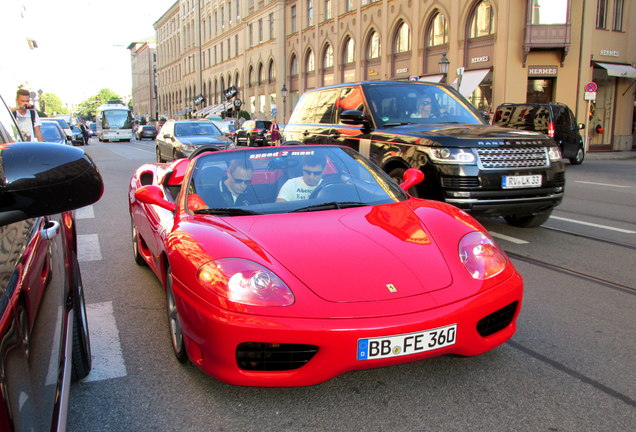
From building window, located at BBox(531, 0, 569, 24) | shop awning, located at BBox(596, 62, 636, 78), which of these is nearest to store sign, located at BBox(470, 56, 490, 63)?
building window, located at BBox(531, 0, 569, 24)

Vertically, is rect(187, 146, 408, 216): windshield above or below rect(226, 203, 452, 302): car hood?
above

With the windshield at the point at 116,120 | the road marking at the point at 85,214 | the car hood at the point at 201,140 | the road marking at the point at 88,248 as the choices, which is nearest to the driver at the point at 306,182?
the road marking at the point at 88,248

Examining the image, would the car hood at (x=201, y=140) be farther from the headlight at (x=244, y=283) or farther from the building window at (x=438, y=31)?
the building window at (x=438, y=31)

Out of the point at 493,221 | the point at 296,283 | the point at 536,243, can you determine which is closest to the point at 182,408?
the point at 296,283

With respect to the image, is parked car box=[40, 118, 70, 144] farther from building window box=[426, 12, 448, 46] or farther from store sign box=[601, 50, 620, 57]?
store sign box=[601, 50, 620, 57]

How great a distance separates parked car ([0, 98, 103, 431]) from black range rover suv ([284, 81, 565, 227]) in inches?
182

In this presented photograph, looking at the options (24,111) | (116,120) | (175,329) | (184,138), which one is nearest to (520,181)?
(175,329)

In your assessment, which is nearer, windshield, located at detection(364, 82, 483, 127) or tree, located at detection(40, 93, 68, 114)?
windshield, located at detection(364, 82, 483, 127)

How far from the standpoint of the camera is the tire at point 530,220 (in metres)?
6.76

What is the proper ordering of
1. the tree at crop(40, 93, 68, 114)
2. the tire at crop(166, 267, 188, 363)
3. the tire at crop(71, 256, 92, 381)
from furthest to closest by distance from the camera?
the tree at crop(40, 93, 68, 114) → the tire at crop(166, 267, 188, 363) → the tire at crop(71, 256, 92, 381)

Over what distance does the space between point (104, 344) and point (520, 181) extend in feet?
14.5

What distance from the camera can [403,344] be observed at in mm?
2465

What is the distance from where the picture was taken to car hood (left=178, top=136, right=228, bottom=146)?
15273 millimetres

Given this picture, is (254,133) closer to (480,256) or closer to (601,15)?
(601,15)
